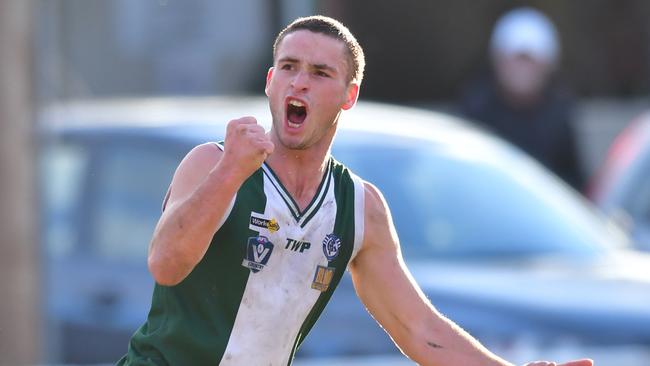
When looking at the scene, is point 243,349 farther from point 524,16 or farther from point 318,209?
point 524,16

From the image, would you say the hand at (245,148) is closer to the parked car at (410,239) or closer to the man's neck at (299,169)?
the man's neck at (299,169)

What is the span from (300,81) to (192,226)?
0.44 meters

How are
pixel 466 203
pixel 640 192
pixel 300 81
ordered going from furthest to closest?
pixel 640 192 → pixel 466 203 → pixel 300 81

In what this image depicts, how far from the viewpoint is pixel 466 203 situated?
24.9ft

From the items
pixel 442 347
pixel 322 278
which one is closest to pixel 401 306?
pixel 442 347

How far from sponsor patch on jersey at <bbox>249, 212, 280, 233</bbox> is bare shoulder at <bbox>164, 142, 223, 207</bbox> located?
16 centimetres

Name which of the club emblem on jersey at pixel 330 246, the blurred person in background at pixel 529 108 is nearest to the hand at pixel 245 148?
the club emblem on jersey at pixel 330 246

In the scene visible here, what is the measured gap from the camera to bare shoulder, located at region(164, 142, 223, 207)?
12.6 ft

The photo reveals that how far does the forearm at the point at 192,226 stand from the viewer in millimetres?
3654

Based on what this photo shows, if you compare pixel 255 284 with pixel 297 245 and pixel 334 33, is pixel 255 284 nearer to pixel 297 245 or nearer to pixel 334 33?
pixel 297 245

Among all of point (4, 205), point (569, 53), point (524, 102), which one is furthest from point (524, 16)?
point (4, 205)

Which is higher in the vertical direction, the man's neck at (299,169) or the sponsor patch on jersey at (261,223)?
the man's neck at (299,169)

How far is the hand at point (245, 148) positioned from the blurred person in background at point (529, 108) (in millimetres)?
6997

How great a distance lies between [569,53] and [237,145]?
11.9 meters
